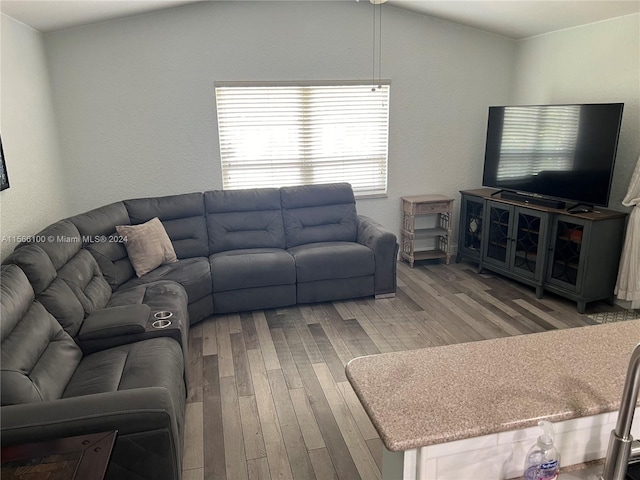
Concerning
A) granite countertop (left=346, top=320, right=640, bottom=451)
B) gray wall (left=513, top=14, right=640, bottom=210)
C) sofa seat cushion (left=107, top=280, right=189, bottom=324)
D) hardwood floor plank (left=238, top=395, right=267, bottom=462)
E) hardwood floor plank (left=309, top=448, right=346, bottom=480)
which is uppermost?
gray wall (left=513, top=14, right=640, bottom=210)

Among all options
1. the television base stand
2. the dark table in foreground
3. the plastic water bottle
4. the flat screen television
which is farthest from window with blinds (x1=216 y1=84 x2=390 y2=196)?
the plastic water bottle

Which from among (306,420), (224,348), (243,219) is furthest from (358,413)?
(243,219)

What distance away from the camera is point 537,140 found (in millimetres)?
4266

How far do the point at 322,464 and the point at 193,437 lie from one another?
0.71 m

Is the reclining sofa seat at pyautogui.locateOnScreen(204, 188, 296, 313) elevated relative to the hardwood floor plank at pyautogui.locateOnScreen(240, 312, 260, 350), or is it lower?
elevated

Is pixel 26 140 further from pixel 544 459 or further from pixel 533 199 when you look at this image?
pixel 533 199

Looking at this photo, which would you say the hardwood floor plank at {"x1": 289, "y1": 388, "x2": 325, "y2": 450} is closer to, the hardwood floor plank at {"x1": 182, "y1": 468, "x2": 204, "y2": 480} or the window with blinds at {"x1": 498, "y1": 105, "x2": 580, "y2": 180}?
the hardwood floor plank at {"x1": 182, "y1": 468, "x2": 204, "y2": 480}

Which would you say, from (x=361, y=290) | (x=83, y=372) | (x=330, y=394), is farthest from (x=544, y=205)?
(x=83, y=372)

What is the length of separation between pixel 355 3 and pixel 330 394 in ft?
12.5

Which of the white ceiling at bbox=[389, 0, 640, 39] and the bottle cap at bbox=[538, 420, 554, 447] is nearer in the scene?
the bottle cap at bbox=[538, 420, 554, 447]

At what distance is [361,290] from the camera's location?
4.18 meters

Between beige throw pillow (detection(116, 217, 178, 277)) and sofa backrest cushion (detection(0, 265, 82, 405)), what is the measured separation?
1280 millimetres

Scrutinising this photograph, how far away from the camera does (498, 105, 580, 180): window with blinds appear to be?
3.95 metres

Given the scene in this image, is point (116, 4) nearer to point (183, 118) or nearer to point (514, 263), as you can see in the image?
point (183, 118)
